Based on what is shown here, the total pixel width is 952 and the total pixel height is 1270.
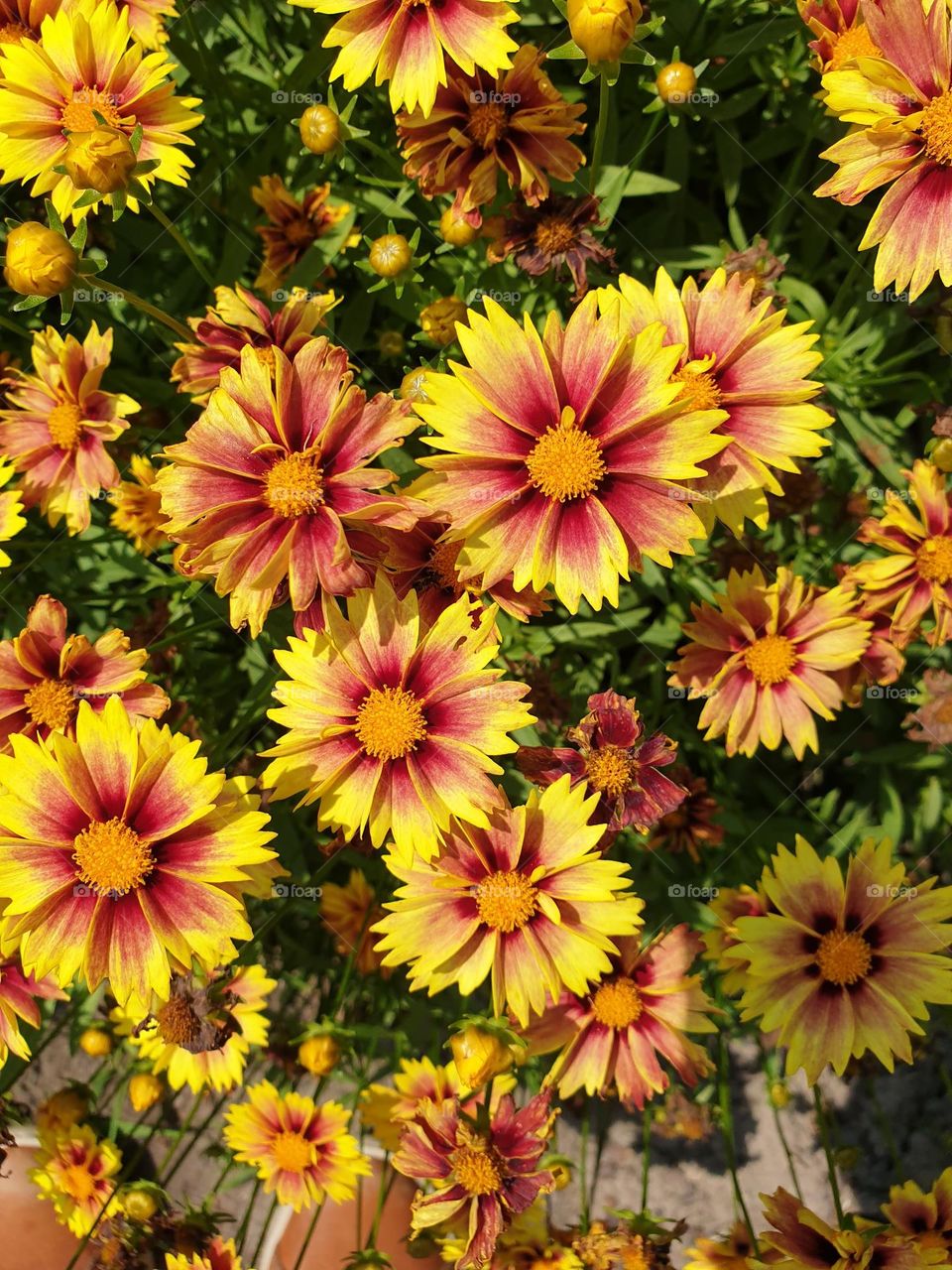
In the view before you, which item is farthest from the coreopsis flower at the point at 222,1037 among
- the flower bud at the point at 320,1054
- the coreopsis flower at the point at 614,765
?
the coreopsis flower at the point at 614,765

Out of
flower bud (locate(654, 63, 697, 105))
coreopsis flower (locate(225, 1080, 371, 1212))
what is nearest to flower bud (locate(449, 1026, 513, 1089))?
coreopsis flower (locate(225, 1080, 371, 1212))

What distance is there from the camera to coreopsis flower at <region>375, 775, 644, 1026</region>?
1795mm

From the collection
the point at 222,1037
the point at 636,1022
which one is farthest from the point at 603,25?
the point at 222,1037

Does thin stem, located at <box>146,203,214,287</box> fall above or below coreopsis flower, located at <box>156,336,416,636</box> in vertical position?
above

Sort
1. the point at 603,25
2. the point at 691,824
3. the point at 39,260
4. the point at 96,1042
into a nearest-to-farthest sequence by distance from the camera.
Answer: the point at 603,25, the point at 39,260, the point at 691,824, the point at 96,1042

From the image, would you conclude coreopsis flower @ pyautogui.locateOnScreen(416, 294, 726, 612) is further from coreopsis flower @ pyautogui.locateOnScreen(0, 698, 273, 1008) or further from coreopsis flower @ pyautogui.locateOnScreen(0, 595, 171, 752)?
coreopsis flower @ pyautogui.locateOnScreen(0, 595, 171, 752)

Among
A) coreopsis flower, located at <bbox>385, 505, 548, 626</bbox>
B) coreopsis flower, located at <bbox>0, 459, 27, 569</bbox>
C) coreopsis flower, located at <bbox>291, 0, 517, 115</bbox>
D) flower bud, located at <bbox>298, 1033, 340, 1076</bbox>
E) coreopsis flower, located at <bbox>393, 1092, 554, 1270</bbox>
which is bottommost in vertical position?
coreopsis flower, located at <bbox>393, 1092, 554, 1270</bbox>

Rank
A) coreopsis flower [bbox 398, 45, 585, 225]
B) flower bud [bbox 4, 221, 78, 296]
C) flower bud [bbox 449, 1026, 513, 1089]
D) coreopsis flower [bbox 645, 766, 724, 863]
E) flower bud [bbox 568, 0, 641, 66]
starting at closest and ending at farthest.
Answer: flower bud [bbox 568, 0, 641, 66] < flower bud [bbox 4, 221, 78, 296] < flower bud [bbox 449, 1026, 513, 1089] < coreopsis flower [bbox 398, 45, 585, 225] < coreopsis flower [bbox 645, 766, 724, 863]

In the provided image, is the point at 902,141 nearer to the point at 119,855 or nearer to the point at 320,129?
the point at 320,129

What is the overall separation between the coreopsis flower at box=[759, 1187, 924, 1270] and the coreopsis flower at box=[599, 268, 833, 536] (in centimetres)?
138

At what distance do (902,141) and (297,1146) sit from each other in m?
2.61

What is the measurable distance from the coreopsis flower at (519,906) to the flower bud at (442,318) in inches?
36.9

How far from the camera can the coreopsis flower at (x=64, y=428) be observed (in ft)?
7.30

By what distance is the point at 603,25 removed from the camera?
1.52m
